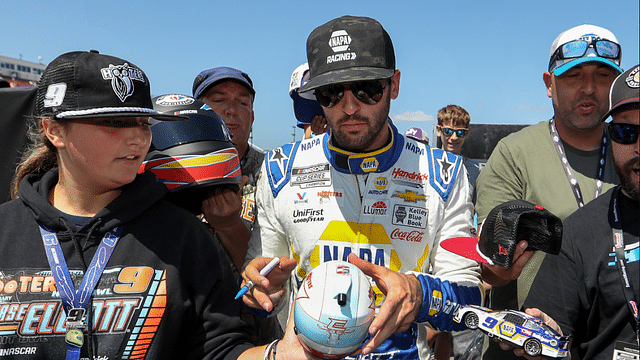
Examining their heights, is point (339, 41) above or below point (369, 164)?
above

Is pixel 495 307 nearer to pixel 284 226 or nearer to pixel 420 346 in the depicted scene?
pixel 420 346

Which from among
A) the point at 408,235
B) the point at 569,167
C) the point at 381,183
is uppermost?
the point at 569,167

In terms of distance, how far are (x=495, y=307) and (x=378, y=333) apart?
6.16 ft

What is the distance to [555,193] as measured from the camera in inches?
136

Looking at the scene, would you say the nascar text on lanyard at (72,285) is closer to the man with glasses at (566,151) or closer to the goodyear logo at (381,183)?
the goodyear logo at (381,183)

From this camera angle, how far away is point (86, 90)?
7.52ft

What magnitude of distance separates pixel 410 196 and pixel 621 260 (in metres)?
1.17

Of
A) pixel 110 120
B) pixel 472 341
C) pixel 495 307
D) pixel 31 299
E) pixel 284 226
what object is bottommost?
pixel 472 341

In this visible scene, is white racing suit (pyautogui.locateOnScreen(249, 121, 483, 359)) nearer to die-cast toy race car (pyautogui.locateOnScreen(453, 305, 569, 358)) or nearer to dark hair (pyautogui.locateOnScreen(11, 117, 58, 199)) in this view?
die-cast toy race car (pyautogui.locateOnScreen(453, 305, 569, 358))

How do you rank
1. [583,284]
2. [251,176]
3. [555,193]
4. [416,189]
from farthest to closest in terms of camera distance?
[251,176] < [555,193] < [416,189] < [583,284]

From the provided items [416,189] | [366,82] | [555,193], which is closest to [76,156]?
[366,82]

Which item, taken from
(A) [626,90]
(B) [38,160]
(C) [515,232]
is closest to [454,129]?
(A) [626,90]

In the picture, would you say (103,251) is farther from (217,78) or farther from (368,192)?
(217,78)

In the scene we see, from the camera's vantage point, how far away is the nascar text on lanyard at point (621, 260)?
2445mm
